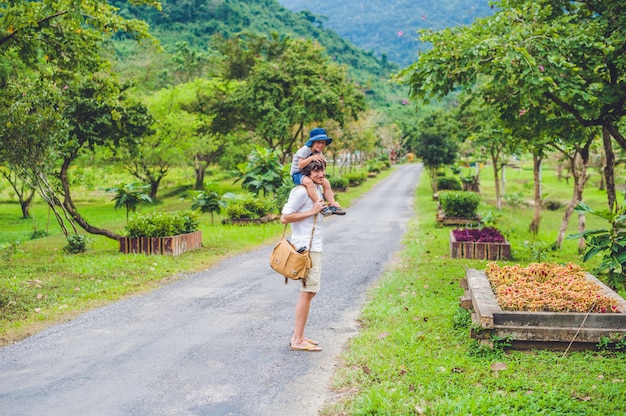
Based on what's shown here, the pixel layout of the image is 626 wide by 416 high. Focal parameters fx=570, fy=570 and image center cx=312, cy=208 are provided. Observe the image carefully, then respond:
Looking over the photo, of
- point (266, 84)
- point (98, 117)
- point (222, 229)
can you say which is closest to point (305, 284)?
point (222, 229)

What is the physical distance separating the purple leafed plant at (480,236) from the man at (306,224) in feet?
23.6

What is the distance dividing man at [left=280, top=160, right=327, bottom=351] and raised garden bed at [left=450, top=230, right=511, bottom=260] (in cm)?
694

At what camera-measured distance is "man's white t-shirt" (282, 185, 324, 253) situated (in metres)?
5.65

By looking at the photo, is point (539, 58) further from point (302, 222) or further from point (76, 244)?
point (76, 244)

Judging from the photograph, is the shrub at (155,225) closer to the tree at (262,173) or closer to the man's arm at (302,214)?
the man's arm at (302,214)

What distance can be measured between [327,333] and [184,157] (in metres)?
28.1

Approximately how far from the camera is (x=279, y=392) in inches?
187

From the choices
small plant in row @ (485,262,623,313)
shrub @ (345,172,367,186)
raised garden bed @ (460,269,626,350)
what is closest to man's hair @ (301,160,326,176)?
raised garden bed @ (460,269,626,350)

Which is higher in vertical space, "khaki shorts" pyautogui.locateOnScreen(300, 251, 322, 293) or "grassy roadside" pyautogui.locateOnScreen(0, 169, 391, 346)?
"khaki shorts" pyautogui.locateOnScreen(300, 251, 322, 293)

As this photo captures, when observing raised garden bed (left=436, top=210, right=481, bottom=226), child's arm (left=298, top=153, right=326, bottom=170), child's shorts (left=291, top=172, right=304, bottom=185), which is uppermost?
child's arm (left=298, top=153, right=326, bottom=170)

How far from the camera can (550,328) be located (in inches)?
216

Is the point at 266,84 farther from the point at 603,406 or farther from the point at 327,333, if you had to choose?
the point at 603,406

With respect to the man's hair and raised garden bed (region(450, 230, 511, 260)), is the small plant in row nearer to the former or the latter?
the man's hair

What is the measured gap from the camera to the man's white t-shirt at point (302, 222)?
565 cm
